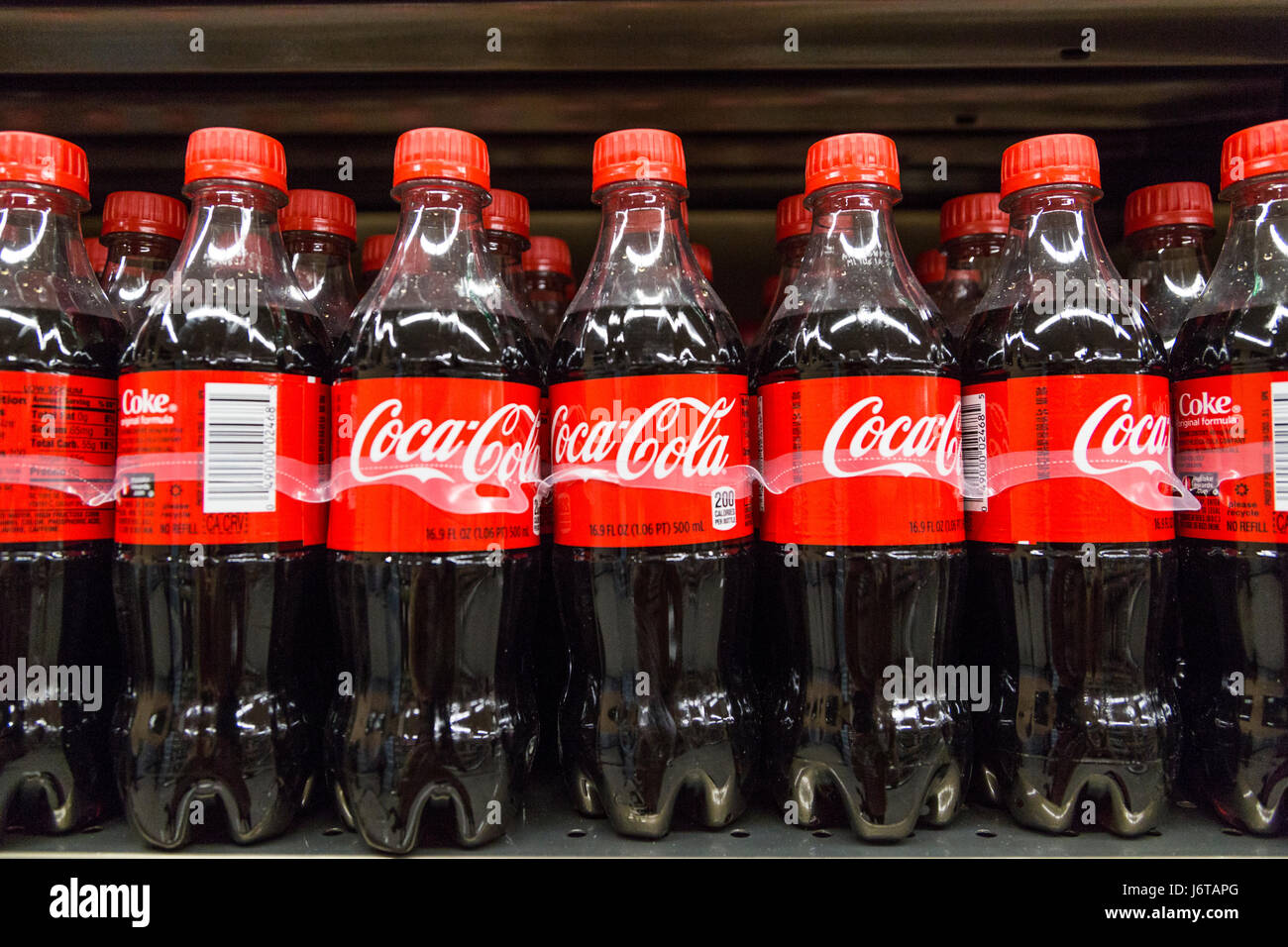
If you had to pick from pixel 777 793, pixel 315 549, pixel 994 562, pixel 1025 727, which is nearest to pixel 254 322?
pixel 315 549

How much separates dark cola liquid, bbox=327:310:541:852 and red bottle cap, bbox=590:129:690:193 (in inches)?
10.9

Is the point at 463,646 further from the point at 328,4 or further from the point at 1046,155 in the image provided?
Answer: the point at 1046,155

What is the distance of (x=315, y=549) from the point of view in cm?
106

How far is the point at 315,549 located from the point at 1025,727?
39.1 inches

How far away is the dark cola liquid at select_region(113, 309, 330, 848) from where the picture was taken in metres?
0.97

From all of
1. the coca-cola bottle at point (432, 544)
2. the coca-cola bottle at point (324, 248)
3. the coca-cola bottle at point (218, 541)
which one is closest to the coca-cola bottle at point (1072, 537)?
the coca-cola bottle at point (432, 544)

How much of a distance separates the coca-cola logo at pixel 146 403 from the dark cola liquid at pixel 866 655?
0.78 meters

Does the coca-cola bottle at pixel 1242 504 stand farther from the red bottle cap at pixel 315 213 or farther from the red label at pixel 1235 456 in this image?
the red bottle cap at pixel 315 213

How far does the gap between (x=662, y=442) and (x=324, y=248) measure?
81 centimetres

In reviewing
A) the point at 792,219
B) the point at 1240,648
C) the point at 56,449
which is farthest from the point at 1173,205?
the point at 56,449

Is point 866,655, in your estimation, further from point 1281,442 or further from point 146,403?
point 146,403

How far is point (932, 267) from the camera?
151 cm

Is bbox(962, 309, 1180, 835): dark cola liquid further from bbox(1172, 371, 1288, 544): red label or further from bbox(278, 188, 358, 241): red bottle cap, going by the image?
bbox(278, 188, 358, 241): red bottle cap

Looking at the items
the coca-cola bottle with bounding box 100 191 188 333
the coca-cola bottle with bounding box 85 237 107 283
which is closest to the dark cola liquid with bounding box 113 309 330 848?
the coca-cola bottle with bounding box 100 191 188 333
